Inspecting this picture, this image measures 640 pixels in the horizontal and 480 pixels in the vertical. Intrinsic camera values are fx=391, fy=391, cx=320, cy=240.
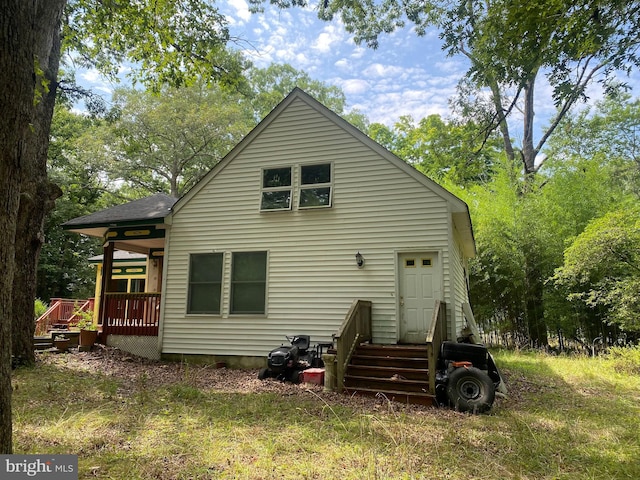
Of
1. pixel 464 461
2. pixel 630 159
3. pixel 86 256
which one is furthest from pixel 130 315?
pixel 630 159

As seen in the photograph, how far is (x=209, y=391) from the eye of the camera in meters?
6.30

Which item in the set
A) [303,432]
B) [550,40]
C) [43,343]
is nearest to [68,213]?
[43,343]

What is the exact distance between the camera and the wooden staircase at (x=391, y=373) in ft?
19.8

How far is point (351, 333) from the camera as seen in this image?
6875 mm

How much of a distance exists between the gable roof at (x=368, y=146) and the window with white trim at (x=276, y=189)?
997 millimetres

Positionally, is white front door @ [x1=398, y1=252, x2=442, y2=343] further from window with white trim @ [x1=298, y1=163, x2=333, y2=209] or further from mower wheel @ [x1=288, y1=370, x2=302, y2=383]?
window with white trim @ [x1=298, y1=163, x2=333, y2=209]

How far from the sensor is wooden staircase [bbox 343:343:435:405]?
604cm

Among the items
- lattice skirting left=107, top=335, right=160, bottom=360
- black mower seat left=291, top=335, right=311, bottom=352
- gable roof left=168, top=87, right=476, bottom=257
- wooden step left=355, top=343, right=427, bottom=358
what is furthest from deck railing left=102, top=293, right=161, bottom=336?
wooden step left=355, top=343, right=427, bottom=358

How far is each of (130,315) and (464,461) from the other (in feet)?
28.4

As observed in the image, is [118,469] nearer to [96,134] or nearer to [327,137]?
[327,137]

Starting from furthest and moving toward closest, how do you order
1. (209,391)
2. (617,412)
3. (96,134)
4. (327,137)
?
(96,134)
(327,137)
(209,391)
(617,412)

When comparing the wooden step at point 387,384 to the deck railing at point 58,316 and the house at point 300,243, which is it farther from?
the deck railing at point 58,316

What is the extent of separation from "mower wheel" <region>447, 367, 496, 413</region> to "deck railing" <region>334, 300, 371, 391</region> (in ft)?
5.65

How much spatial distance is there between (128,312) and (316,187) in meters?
5.66
